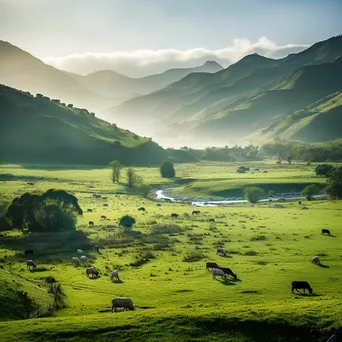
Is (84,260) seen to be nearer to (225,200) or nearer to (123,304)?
(123,304)

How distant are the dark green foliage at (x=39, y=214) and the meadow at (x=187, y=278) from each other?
357 cm

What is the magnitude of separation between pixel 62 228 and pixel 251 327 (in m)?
65.6

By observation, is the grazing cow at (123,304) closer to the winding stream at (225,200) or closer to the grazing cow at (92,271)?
the grazing cow at (92,271)

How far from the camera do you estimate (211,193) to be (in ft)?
597

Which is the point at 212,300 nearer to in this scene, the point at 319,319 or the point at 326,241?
the point at 319,319

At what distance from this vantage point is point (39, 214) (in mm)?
89188

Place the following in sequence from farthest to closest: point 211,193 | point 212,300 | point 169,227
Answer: point 211,193, point 169,227, point 212,300

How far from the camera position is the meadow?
1305 inches

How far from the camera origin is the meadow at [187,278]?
33.2m

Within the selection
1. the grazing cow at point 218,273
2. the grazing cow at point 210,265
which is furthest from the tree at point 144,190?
the grazing cow at point 218,273

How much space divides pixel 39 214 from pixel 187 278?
155 feet

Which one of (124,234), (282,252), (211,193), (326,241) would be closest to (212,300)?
(282,252)

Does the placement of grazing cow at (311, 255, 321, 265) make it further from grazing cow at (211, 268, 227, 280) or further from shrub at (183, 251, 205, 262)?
shrub at (183, 251, 205, 262)

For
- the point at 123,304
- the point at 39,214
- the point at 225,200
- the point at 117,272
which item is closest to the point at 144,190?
the point at 225,200
